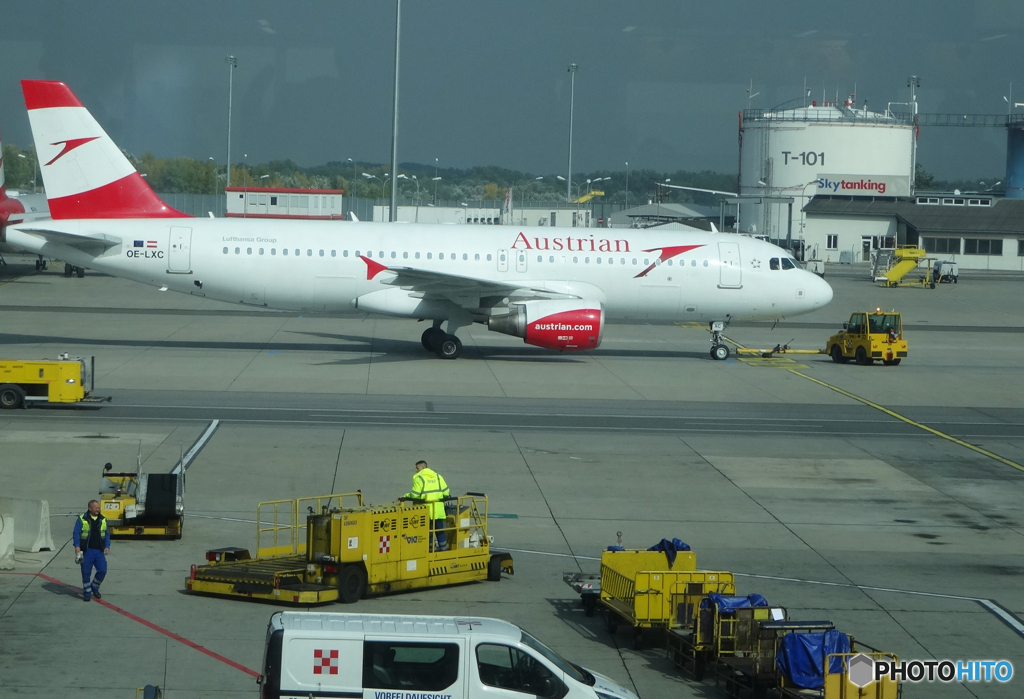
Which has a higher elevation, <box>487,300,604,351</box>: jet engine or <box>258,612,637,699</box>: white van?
<box>487,300,604,351</box>: jet engine

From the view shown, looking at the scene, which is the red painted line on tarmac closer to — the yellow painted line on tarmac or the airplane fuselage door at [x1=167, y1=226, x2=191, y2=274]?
the yellow painted line on tarmac

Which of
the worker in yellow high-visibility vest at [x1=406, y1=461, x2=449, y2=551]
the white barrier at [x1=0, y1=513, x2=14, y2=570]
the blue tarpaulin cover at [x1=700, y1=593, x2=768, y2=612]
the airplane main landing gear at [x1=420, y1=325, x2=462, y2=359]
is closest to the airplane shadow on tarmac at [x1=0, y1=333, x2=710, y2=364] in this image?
the airplane main landing gear at [x1=420, y1=325, x2=462, y2=359]

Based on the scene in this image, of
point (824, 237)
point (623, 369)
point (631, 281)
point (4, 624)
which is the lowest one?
point (4, 624)

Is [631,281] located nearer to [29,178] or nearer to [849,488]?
[849,488]

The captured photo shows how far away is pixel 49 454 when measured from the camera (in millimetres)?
22344

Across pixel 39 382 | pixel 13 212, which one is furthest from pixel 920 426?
pixel 13 212

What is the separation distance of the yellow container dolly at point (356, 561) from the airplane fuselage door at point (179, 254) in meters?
21.7

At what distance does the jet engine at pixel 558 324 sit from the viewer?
35375 mm

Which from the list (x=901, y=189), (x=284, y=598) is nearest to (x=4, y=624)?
(x=284, y=598)

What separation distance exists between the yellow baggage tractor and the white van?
306 cm

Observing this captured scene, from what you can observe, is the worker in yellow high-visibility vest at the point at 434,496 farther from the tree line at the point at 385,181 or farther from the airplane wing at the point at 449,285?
the tree line at the point at 385,181

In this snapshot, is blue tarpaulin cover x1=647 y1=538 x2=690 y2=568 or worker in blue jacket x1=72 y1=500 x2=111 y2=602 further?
blue tarpaulin cover x1=647 y1=538 x2=690 y2=568

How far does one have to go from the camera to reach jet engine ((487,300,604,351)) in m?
35.4

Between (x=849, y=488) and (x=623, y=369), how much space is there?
15942 millimetres
